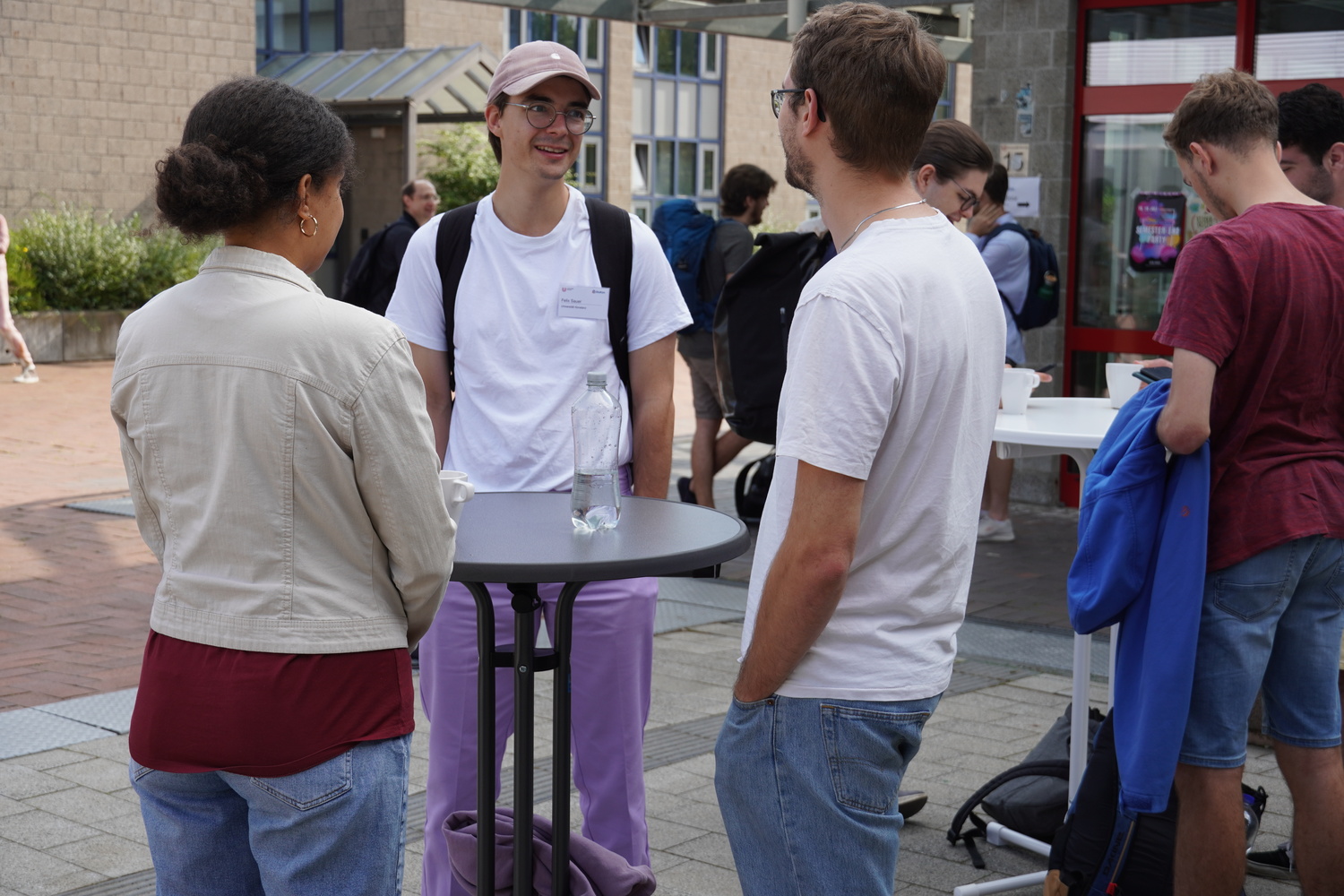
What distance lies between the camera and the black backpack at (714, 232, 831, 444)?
504 centimetres

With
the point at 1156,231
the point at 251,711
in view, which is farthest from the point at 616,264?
the point at 1156,231

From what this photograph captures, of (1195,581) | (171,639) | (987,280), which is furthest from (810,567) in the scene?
(1195,581)

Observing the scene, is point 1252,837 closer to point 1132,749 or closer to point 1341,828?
point 1341,828

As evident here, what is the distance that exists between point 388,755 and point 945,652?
775mm

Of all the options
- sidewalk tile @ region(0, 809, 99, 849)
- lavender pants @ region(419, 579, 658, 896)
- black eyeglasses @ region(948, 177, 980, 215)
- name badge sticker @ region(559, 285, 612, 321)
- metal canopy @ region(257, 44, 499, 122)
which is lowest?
sidewalk tile @ region(0, 809, 99, 849)

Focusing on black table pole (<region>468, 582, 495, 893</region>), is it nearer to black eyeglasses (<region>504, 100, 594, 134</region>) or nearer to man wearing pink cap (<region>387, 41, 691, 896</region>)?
man wearing pink cap (<region>387, 41, 691, 896</region>)

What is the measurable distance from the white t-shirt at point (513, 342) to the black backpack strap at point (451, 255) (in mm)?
13

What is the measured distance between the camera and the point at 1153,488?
2652 millimetres

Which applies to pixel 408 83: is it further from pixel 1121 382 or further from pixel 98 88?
pixel 1121 382

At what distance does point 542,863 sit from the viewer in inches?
103

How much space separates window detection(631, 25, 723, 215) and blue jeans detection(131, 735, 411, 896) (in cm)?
2715

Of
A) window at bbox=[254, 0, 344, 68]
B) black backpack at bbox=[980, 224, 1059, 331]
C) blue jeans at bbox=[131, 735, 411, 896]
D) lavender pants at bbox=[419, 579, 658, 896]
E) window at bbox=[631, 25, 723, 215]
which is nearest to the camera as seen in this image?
blue jeans at bbox=[131, 735, 411, 896]

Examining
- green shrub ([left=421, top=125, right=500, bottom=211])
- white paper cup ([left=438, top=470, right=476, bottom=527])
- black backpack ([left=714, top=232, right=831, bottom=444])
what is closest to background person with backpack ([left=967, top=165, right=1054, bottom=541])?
black backpack ([left=714, top=232, right=831, bottom=444])

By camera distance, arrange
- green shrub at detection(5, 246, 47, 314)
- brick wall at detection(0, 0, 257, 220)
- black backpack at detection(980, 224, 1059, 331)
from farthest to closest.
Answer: brick wall at detection(0, 0, 257, 220) < green shrub at detection(5, 246, 47, 314) < black backpack at detection(980, 224, 1059, 331)
